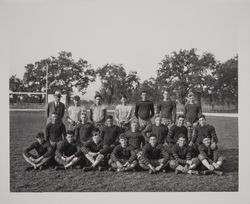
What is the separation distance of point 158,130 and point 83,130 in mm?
903

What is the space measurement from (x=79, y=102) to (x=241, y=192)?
228 centimetres

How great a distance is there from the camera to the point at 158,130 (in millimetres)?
3645

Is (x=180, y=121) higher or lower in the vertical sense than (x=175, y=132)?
higher

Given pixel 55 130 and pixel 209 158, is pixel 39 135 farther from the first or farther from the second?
pixel 209 158

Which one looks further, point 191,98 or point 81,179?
point 191,98

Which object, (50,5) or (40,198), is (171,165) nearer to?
(40,198)

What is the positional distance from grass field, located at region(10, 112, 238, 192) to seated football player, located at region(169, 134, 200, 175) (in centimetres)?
9

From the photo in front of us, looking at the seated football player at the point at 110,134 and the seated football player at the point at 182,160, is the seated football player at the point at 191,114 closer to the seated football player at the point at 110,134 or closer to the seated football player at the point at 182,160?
the seated football player at the point at 182,160

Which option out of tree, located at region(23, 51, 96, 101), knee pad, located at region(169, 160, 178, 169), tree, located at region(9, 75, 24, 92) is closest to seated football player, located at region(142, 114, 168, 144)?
knee pad, located at region(169, 160, 178, 169)

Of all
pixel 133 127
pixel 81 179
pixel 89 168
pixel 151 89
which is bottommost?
pixel 81 179

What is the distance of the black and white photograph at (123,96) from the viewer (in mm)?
3604

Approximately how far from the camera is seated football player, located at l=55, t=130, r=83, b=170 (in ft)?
11.8

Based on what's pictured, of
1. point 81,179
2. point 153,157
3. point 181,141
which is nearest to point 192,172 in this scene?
point 181,141

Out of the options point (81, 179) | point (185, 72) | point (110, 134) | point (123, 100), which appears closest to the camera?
point (81, 179)
